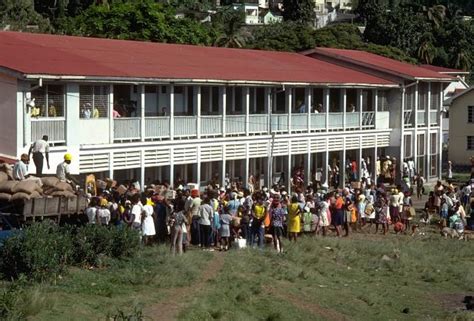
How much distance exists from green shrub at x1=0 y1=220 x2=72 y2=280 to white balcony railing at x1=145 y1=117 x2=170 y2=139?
482 inches

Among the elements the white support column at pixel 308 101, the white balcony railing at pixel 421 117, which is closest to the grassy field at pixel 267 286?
the white support column at pixel 308 101

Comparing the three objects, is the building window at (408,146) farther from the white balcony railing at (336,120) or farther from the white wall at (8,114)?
the white wall at (8,114)

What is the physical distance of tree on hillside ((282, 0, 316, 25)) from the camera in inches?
4648

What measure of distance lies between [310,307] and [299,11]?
314ft

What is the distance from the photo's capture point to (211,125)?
1505 inches

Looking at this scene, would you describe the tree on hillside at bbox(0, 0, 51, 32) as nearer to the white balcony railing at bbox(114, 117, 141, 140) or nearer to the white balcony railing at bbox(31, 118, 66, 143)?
the white balcony railing at bbox(114, 117, 141, 140)

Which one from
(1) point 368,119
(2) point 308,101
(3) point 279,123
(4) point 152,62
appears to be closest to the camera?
(4) point 152,62

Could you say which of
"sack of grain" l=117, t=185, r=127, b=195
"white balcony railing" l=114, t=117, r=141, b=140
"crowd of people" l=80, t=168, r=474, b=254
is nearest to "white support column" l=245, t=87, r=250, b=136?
"crowd of people" l=80, t=168, r=474, b=254

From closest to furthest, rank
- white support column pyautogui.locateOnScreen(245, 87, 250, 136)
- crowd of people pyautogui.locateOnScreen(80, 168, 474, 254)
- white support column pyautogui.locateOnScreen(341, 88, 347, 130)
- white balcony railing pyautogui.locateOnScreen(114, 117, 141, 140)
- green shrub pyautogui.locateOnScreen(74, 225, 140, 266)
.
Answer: green shrub pyautogui.locateOnScreen(74, 225, 140, 266) → crowd of people pyautogui.locateOnScreen(80, 168, 474, 254) → white balcony railing pyautogui.locateOnScreen(114, 117, 141, 140) → white support column pyautogui.locateOnScreen(245, 87, 250, 136) → white support column pyautogui.locateOnScreen(341, 88, 347, 130)

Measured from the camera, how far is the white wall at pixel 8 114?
29.6m

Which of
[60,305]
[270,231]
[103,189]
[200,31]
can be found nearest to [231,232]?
[270,231]

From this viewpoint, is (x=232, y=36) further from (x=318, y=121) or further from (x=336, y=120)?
(x=318, y=121)

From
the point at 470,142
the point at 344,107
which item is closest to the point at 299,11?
the point at 470,142

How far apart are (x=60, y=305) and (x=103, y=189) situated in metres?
9.17
